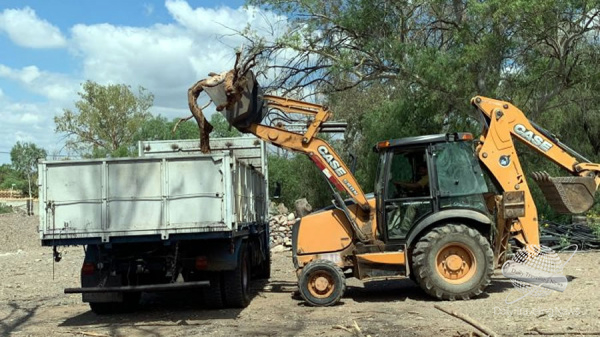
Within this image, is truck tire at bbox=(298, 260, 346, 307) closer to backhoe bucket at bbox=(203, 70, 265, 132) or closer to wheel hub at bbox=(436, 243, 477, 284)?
wheel hub at bbox=(436, 243, 477, 284)

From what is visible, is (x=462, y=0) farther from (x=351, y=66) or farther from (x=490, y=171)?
(x=490, y=171)

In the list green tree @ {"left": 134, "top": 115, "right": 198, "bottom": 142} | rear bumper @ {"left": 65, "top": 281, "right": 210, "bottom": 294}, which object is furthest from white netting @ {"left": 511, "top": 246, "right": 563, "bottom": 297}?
green tree @ {"left": 134, "top": 115, "right": 198, "bottom": 142}

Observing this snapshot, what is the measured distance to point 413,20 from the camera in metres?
15.5

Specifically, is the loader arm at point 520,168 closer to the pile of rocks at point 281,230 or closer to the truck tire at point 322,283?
the truck tire at point 322,283

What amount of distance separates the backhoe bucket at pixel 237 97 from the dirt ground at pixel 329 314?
2933 millimetres

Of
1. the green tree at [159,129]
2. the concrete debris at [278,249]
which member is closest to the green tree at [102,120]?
the green tree at [159,129]

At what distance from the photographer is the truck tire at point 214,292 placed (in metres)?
9.24

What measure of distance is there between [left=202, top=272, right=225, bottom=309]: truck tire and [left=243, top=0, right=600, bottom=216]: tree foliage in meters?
6.98

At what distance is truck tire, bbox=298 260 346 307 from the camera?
9344 mm

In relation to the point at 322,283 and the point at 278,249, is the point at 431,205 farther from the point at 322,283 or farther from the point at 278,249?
the point at 278,249

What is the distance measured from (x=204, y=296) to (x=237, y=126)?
2.68 m

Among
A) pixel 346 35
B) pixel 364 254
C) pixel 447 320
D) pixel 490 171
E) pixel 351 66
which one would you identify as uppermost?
pixel 346 35

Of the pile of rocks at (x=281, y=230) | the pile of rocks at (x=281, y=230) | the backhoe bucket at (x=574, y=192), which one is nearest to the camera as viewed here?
the backhoe bucket at (x=574, y=192)

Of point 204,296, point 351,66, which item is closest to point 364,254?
point 204,296
